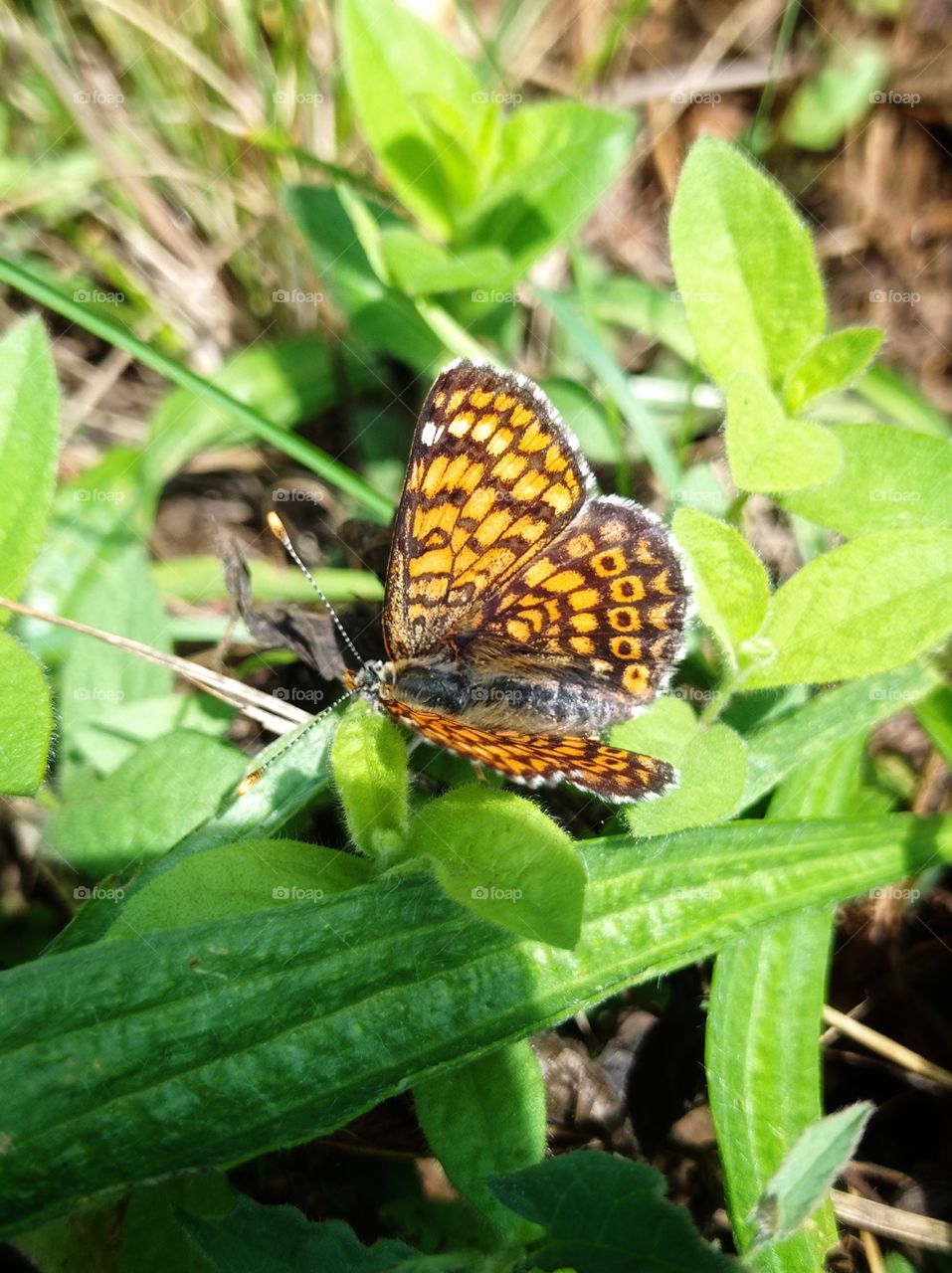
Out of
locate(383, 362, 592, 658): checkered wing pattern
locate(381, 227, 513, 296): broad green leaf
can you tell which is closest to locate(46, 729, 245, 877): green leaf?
locate(383, 362, 592, 658): checkered wing pattern

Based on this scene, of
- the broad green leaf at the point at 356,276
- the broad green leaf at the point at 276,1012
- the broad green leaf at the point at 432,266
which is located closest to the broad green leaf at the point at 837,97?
the broad green leaf at the point at 356,276

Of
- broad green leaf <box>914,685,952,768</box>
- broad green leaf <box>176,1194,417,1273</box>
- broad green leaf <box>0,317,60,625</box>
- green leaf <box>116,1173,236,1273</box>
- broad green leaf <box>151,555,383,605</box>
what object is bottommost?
green leaf <box>116,1173,236,1273</box>

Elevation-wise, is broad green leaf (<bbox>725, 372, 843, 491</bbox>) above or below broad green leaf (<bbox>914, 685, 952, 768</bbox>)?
above

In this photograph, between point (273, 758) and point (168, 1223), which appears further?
point (273, 758)

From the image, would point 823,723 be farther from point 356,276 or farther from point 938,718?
point 356,276

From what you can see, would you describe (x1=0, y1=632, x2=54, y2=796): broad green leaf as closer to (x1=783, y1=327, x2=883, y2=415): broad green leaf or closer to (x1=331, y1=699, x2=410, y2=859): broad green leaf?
(x1=331, y1=699, x2=410, y2=859): broad green leaf

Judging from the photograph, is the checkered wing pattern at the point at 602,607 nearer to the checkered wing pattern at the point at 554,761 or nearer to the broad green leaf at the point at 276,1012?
the checkered wing pattern at the point at 554,761

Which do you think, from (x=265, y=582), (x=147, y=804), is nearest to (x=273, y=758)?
(x=147, y=804)
